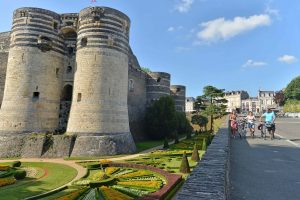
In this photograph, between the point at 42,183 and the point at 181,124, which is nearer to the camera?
the point at 42,183

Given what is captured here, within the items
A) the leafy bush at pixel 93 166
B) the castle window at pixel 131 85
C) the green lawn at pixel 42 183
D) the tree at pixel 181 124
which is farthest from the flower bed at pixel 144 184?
the tree at pixel 181 124

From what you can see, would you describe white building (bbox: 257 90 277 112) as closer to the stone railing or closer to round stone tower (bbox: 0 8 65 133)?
round stone tower (bbox: 0 8 65 133)

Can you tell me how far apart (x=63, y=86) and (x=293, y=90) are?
237 feet

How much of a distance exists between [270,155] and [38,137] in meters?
19.0

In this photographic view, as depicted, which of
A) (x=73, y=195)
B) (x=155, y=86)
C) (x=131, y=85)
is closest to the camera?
(x=73, y=195)

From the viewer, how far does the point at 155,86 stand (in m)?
41.8

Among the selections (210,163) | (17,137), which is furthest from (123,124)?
(210,163)

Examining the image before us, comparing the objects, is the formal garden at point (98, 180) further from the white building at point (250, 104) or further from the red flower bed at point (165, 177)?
the white building at point (250, 104)

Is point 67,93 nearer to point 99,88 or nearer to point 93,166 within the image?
point 99,88

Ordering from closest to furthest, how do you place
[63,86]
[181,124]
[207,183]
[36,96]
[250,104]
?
[207,183] < [36,96] < [63,86] < [181,124] < [250,104]

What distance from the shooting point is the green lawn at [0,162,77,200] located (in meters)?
12.3

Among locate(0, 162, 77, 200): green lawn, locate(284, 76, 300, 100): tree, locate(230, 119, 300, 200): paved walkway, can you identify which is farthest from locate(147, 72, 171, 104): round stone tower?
locate(284, 76, 300, 100): tree

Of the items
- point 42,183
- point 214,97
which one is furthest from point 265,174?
point 214,97

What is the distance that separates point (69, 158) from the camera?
2159cm
